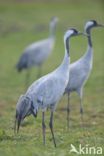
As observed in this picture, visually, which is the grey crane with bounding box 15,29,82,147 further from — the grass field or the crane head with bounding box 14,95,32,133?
the grass field

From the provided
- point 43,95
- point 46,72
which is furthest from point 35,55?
point 43,95

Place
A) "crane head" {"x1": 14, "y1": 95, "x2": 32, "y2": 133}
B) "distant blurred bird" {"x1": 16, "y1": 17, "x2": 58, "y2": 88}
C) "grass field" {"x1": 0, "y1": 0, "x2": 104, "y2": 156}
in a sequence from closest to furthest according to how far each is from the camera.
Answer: "crane head" {"x1": 14, "y1": 95, "x2": 32, "y2": 133} < "grass field" {"x1": 0, "y1": 0, "x2": 104, "y2": 156} < "distant blurred bird" {"x1": 16, "y1": 17, "x2": 58, "y2": 88}

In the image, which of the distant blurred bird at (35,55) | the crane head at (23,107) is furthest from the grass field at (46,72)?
the distant blurred bird at (35,55)

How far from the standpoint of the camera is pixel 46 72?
70.5ft

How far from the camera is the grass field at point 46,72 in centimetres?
984

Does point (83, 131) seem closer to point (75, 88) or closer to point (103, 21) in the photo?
point (75, 88)

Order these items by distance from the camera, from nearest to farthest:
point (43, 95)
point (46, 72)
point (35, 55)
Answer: point (43, 95)
point (35, 55)
point (46, 72)

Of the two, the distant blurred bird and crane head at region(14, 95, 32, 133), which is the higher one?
the distant blurred bird

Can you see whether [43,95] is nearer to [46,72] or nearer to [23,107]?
[23,107]

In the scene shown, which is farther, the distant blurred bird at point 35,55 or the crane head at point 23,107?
the distant blurred bird at point 35,55

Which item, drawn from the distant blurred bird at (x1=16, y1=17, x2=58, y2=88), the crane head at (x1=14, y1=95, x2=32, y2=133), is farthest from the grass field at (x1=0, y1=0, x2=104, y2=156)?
the distant blurred bird at (x1=16, y1=17, x2=58, y2=88)

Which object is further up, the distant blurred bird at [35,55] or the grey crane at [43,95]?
the distant blurred bird at [35,55]

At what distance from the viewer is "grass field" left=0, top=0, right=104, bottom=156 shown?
9.84 m

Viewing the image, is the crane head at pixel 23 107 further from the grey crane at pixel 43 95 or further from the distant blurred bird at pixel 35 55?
the distant blurred bird at pixel 35 55
